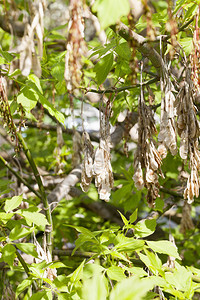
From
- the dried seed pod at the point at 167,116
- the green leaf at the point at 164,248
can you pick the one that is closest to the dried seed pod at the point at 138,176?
the dried seed pod at the point at 167,116

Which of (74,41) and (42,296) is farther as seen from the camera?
(42,296)

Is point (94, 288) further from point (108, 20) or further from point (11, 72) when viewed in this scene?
point (11, 72)

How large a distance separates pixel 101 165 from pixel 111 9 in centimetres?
66

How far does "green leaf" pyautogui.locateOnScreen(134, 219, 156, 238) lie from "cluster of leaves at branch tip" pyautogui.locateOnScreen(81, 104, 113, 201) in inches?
9.3

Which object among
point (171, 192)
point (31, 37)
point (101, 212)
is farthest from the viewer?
point (101, 212)

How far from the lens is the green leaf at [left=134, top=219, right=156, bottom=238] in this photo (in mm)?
1454

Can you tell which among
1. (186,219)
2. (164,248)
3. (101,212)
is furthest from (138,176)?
(101,212)

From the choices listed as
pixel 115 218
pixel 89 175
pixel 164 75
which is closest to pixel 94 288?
pixel 89 175

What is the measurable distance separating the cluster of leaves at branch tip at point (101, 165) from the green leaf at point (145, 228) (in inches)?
9.3

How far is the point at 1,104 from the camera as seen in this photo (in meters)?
1.44

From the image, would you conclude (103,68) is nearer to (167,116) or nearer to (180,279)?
(167,116)

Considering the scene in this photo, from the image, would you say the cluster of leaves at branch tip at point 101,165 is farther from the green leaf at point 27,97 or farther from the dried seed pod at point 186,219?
the dried seed pod at point 186,219

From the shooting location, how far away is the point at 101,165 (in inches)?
51.8

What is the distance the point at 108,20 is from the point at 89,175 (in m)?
0.70
